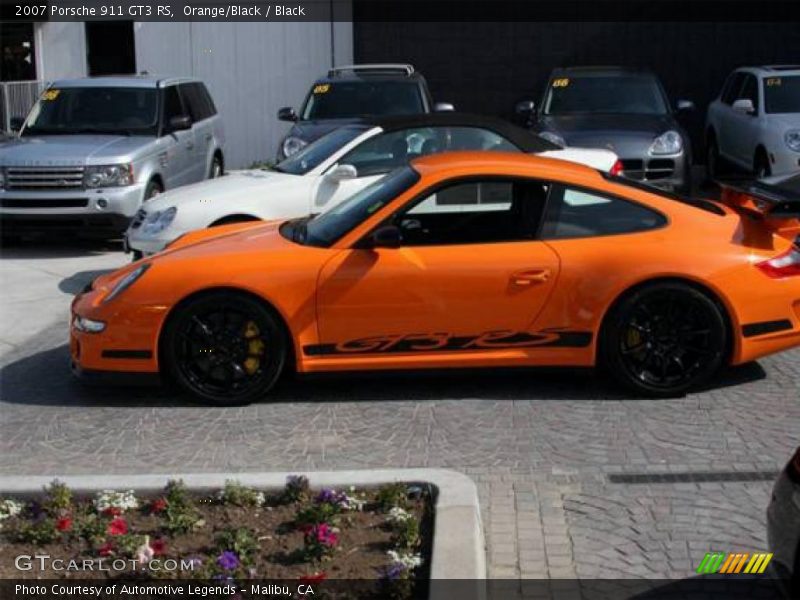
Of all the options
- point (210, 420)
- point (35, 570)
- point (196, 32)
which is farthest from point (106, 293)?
point (196, 32)

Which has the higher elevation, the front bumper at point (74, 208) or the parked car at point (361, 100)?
the parked car at point (361, 100)

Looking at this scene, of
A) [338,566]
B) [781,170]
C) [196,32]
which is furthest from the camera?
[196,32]

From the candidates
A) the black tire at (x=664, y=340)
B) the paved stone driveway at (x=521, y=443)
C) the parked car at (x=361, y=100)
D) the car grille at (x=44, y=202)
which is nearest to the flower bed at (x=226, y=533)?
the paved stone driveway at (x=521, y=443)

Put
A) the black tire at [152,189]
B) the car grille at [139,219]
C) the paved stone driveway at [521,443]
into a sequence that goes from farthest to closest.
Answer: the black tire at [152,189], the car grille at [139,219], the paved stone driveway at [521,443]

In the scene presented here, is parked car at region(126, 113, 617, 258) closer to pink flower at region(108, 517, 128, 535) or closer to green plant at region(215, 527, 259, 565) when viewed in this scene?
pink flower at region(108, 517, 128, 535)

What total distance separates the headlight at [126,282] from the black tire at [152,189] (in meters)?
5.44

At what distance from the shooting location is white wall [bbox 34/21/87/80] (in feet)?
61.2

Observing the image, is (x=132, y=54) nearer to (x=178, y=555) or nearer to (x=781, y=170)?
(x=781, y=170)

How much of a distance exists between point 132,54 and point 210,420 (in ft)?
46.9

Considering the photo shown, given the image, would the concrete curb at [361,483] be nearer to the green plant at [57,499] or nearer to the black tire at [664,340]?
the green plant at [57,499]

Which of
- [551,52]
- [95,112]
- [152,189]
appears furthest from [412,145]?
[551,52]

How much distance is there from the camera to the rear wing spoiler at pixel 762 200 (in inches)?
275

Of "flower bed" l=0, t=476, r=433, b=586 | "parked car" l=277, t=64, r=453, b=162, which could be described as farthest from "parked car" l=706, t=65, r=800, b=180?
"flower bed" l=0, t=476, r=433, b=586

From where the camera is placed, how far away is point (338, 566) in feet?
13.9
